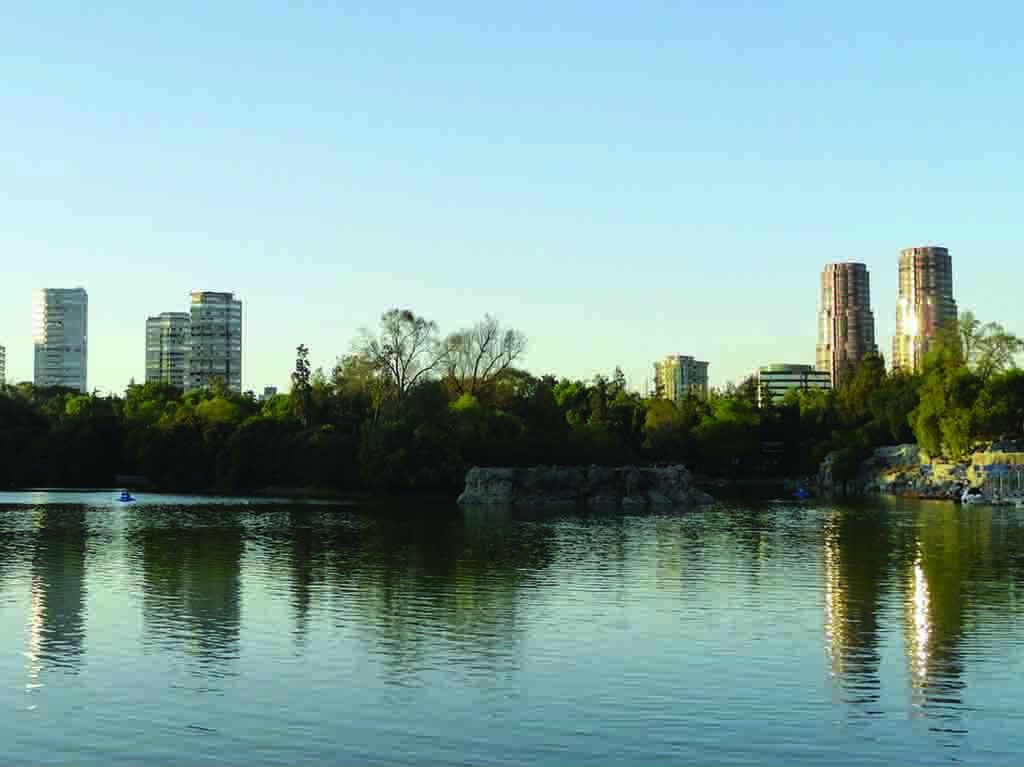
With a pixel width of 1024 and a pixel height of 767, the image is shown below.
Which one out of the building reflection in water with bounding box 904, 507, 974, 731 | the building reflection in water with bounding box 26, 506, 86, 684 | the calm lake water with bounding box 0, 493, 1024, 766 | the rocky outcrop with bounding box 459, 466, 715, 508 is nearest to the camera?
the calm lake water with bounding box 0, 493, 1024, 766

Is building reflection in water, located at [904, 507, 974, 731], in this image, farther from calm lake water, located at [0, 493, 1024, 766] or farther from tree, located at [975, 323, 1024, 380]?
tree, located at [975, 323, 1024, 380]

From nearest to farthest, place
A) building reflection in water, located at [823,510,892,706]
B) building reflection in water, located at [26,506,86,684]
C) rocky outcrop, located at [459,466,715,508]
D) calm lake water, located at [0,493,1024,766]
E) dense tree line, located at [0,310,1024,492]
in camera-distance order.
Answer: calm lake water, located at [0,493,1024,766], building reflection in water, located at [823,510,892,706], building reflection in water, located at [26,506,86,684], rocky outcrop, located at [459,466,715,508], dense tree line, located at [0,310,1024,492]

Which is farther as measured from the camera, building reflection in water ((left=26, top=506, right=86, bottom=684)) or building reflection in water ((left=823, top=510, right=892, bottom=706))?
building reflection in water ((left=26, top=506, right=86, bottom=684))

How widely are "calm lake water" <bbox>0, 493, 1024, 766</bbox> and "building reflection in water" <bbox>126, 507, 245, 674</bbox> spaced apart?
193 millimetres

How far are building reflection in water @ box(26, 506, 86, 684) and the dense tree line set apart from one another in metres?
53.1

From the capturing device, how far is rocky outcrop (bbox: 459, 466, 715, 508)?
112188 millimetres

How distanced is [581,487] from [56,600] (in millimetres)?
76917

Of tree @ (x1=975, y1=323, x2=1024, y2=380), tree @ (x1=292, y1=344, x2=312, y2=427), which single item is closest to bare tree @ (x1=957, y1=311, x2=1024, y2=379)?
tree @ (x1=975, y1=323, x2=1024, y2=380)

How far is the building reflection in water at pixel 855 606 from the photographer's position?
88.9 ft

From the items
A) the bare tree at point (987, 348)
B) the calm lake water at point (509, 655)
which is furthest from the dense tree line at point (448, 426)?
the calm lake water at point (509, 655)

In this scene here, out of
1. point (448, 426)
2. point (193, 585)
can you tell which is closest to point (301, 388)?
point (448, 426)

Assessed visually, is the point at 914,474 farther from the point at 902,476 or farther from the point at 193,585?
the point at 193,585

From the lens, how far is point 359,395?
138m

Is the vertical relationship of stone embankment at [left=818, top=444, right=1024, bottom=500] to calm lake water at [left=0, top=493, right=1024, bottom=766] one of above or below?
above
